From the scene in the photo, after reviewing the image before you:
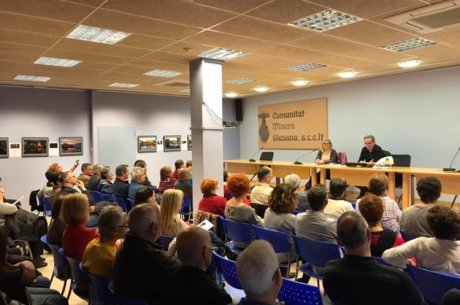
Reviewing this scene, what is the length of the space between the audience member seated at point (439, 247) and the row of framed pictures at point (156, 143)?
9087 mm

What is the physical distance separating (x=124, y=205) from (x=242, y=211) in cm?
253

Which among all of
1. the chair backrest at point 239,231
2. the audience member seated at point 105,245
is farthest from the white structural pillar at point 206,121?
the audience member seated at point 105,245

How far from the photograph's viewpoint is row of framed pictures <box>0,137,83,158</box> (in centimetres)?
891

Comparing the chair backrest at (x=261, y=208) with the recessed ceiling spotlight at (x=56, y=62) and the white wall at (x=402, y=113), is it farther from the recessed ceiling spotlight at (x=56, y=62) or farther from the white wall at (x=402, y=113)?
the white wall at (x=402, y=113)

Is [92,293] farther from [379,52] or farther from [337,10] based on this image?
[379,52]

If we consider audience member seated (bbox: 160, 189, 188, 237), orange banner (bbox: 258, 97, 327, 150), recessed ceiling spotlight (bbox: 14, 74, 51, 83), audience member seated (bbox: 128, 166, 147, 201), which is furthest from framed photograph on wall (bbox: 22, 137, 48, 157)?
audience member seated (bbox: 160, 189, 188, 237)

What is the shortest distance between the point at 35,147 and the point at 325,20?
7611 mm

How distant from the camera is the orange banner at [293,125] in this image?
10.4m

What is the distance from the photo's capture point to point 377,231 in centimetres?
294

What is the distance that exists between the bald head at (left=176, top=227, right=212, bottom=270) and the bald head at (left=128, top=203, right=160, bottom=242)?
401 mm

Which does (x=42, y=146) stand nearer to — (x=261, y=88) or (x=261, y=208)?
(x=261, y=88)

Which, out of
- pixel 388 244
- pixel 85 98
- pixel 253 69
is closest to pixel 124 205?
pixel 253 69

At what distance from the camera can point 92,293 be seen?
2.63m

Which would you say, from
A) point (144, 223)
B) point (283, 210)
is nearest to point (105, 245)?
point (144, 223)
